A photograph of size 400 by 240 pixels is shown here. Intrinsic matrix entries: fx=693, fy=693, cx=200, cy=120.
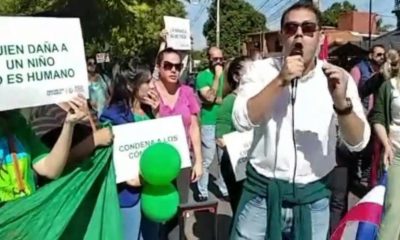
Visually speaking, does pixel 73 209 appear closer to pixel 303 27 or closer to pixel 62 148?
pixel 62 148

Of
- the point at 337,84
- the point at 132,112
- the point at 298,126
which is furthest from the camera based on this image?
the point at 132,112

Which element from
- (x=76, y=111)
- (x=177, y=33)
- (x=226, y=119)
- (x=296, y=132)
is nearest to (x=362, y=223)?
(x=296, y=132)

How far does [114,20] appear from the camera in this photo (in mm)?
28406

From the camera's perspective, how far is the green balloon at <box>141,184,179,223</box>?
4.46 metres

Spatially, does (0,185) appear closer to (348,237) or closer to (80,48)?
(80,48)

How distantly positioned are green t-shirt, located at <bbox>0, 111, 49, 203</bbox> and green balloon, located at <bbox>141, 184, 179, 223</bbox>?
140 centimetres

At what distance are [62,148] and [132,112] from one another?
1730 mm

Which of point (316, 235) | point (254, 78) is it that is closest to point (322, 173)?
point (316, 235)

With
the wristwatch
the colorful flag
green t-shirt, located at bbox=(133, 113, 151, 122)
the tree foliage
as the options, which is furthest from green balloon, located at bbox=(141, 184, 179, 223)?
the tree foliage

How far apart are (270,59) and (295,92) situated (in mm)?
220

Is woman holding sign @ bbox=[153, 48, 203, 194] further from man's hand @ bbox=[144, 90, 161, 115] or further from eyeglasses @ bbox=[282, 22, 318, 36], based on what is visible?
eyeglasses @ bbox=[282, 22, 318, 36]

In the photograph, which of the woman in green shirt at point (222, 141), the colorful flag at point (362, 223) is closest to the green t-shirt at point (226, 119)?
the woman in green shirt at point (222, 141)

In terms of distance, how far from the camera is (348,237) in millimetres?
3404

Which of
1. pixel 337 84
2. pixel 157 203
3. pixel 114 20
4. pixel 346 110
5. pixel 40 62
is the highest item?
pixel 114 20
